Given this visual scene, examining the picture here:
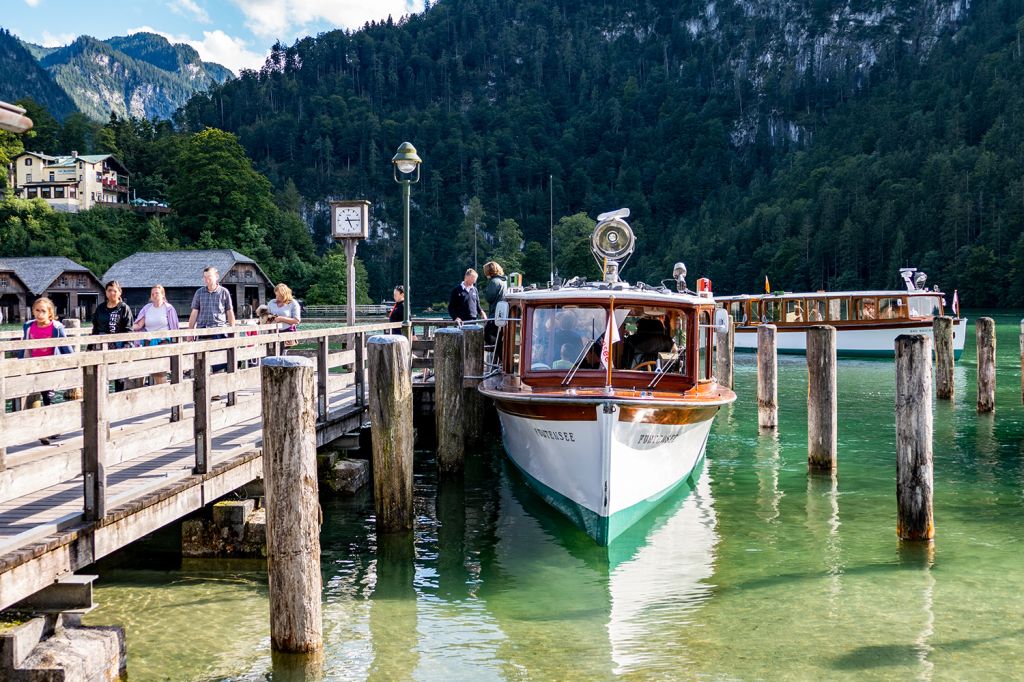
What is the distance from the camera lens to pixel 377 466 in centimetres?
1076

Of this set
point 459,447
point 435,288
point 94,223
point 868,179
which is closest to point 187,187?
point 94,223

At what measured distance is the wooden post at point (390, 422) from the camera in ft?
34.6

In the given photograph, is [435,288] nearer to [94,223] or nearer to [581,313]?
[94,223]

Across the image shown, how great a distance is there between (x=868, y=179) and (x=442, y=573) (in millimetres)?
137990

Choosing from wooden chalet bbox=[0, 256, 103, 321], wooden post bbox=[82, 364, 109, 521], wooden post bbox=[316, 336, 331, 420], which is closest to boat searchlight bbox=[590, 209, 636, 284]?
wooden post bbox=[316, 336, 331, 420]

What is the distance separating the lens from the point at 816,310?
4297cm

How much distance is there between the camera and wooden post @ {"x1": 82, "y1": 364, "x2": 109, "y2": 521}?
21.1ft

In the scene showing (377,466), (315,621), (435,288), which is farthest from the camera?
(435,288)

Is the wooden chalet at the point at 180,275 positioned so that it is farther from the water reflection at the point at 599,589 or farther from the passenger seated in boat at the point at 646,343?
the water reflection at the point at 599,589

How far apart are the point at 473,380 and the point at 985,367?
12847 millimetres

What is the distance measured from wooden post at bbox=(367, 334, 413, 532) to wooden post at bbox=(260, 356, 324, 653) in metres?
3.35

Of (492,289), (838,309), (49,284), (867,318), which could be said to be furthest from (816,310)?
(49,284)

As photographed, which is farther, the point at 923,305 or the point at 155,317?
the point at 923,305

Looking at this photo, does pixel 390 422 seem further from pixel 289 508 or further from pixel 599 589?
pixel 289 508
